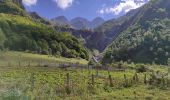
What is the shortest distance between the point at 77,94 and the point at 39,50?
147178mm

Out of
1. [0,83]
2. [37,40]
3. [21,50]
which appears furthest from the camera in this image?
[37,40]

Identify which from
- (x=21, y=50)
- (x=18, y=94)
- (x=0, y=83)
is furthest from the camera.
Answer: (x=21, y=50)

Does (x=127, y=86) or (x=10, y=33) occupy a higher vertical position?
(x=10, y=33)

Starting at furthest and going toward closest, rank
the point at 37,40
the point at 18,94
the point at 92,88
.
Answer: the point at 37,40 → the point at 92,88 → the point at 18,94

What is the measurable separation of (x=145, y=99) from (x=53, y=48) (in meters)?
164

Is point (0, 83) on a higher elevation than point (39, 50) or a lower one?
lower

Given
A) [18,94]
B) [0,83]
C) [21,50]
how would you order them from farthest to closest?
[21,50], [0,83], [18,94]

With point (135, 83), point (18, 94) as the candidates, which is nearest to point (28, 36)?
point (135, 83)

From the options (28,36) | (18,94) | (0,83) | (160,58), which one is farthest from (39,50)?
(18,94)

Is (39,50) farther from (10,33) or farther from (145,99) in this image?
(145,99)

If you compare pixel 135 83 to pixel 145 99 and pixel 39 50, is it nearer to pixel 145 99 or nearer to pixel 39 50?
pixel 145 99

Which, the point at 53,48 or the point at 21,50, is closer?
the point at 21,50

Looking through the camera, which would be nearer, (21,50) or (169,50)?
(21,50)

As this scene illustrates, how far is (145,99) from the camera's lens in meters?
36.6
